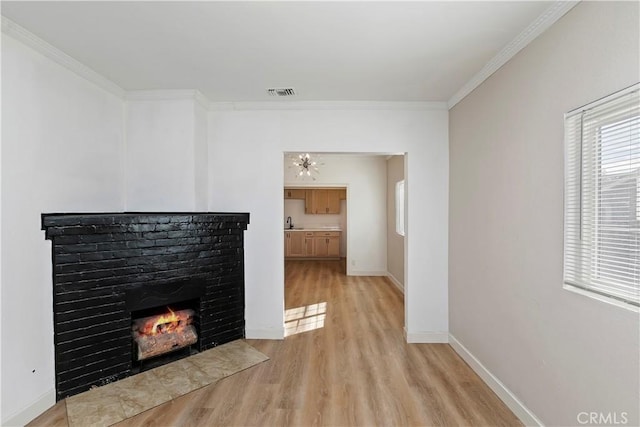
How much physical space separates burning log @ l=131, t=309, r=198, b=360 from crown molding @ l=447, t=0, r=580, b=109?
3477 millimetres

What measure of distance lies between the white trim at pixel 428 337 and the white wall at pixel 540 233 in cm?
44

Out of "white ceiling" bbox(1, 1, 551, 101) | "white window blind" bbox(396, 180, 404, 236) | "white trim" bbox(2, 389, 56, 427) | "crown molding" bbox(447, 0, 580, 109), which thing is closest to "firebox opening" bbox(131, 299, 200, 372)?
"white trim" bbox(2, 389, 56, 427)

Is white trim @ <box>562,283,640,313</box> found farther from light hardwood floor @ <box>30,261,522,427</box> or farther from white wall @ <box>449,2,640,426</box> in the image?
light hardwood floor @ <box>30,261,522,427</box>

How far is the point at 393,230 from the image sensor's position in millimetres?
6027

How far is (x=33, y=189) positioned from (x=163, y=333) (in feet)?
5.20

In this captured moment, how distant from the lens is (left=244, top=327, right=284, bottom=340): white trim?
3.39 m

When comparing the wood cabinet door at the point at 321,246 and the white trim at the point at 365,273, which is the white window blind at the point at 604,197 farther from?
the wood cabinet door at the point at 321,246

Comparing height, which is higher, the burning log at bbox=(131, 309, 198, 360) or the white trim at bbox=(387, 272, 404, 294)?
the burning log at bbox=(131, 309, 198, 360)

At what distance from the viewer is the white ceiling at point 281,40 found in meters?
1.78

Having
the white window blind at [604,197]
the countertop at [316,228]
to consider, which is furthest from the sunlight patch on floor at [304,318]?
the countertop at [316,228]

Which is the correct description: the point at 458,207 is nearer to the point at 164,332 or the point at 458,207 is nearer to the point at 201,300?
the point at 201,300

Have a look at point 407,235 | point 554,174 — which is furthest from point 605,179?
point 407,235

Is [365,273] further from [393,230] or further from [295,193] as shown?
[295,193]

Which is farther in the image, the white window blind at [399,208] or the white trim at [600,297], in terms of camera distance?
the white window blind at [399,208]
